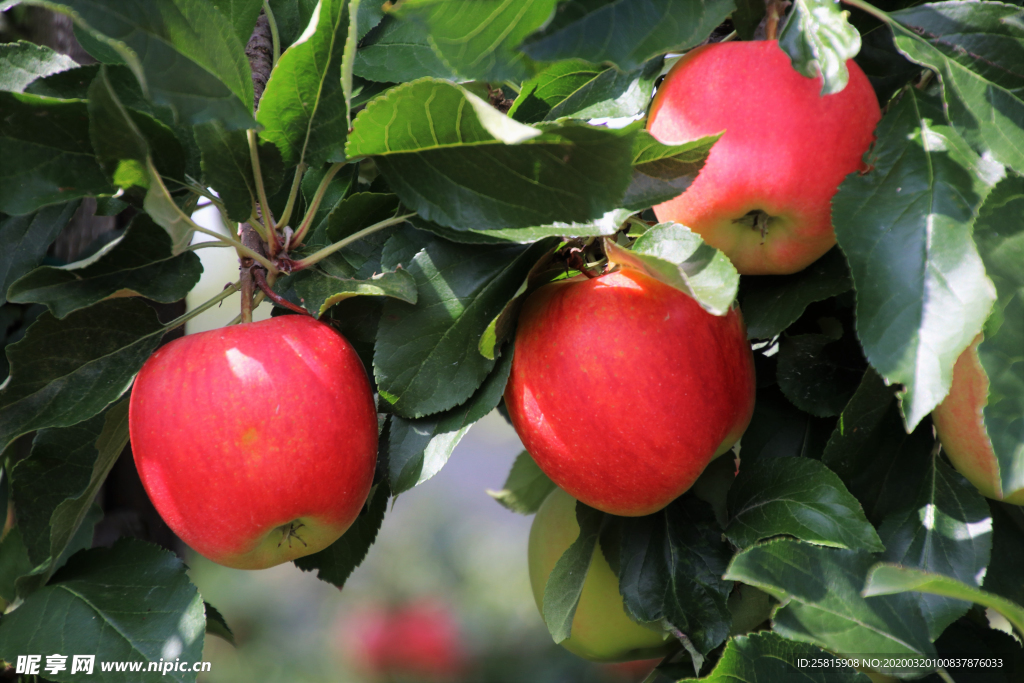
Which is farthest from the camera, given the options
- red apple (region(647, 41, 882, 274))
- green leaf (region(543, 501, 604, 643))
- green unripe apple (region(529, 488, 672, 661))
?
green unripe apple (region(529, 488, 672, 661))

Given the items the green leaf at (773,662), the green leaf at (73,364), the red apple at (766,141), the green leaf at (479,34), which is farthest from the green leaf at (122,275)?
the green leaf at (773,662)

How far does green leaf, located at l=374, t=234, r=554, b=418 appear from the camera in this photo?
534 millimetres

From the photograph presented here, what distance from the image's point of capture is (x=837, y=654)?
19.3 inches

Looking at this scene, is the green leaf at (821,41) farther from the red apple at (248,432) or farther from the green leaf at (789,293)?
the red apple at (248,432)

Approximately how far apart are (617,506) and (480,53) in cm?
35

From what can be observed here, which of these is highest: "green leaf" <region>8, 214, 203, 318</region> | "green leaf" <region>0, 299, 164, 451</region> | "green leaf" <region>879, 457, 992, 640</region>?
"green leaf" <region>8, 214, 203, 318</region>

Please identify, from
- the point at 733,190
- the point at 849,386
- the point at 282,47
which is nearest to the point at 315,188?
the point at 282,47

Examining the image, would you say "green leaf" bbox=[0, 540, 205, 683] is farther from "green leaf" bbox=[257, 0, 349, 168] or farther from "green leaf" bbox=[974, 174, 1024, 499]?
"green leaf" bbox=[974, 174, 1024, 499]

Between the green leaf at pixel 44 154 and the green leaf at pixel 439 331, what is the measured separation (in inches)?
9.0

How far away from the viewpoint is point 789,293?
1.78ft

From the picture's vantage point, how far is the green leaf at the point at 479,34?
427 millimetres

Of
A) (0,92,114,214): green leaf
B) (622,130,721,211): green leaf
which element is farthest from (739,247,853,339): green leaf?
(0,92,114,214): green leaf

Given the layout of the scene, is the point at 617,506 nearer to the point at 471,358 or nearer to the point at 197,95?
the point at 471,358

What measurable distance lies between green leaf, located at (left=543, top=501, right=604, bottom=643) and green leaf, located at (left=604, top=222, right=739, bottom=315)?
272 mm
